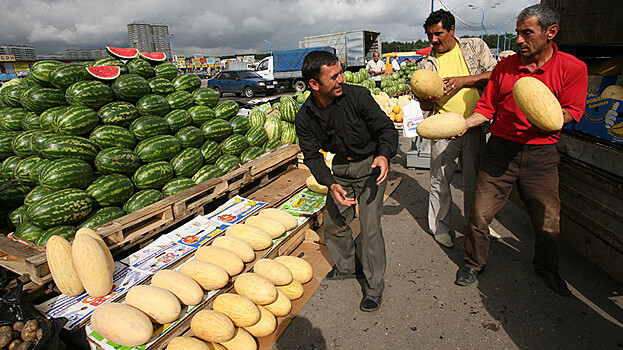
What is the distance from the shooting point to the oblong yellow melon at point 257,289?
274cm

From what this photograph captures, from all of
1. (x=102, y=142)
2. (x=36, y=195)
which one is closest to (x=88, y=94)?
(x=102, y=142)

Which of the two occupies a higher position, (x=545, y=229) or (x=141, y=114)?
(x=141, y=114)

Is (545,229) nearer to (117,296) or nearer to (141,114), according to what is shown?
(117,296)

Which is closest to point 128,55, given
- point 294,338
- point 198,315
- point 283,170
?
point 283,170

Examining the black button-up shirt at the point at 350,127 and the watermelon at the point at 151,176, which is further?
the watermelon at the point at 151,176

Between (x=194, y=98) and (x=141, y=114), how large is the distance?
890mm

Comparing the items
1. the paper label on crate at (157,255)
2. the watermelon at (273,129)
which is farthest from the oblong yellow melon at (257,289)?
the watermelon at (273,129)

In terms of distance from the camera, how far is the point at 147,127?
4.20 m

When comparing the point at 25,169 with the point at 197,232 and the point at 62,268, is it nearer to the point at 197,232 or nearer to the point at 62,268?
the point at 62,268

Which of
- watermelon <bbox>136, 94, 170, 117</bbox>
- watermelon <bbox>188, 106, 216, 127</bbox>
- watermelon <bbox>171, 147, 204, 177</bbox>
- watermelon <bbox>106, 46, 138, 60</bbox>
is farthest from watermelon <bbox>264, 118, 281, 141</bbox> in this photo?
watermelon <bbox>106, 46, 138, 60</bbox>

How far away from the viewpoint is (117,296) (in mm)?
2797

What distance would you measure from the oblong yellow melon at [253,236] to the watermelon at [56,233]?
158 centimetres

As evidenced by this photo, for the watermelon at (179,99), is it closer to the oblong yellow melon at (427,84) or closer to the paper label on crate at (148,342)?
the paper label on crate at (148,342)

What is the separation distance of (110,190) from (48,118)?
1278mm
